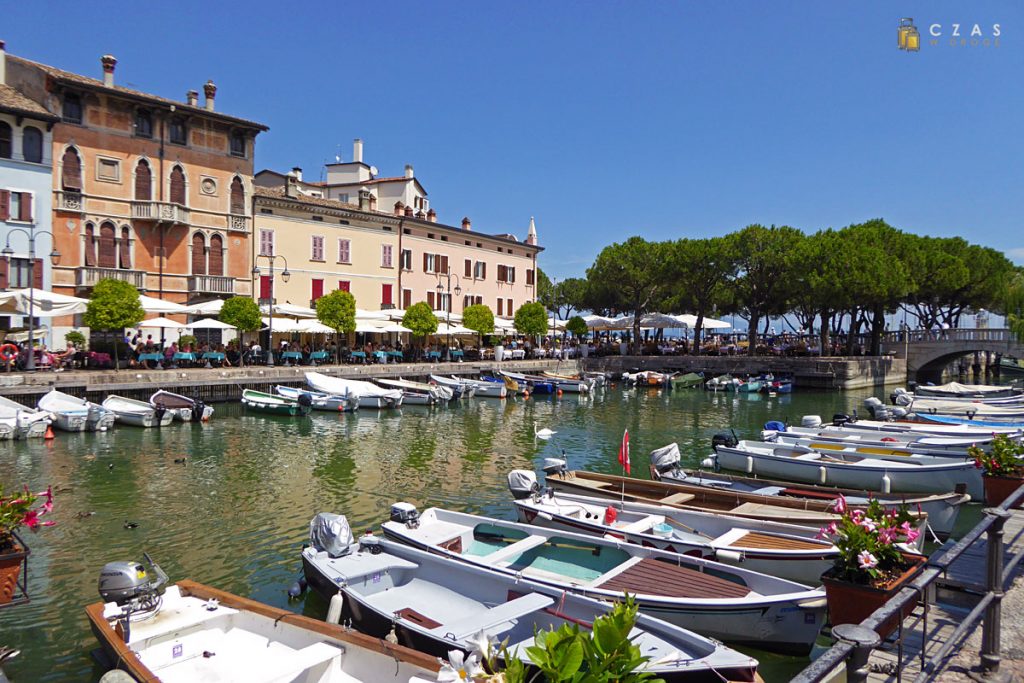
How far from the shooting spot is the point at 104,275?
37.5m

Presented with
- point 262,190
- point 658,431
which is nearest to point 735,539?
point 658,431

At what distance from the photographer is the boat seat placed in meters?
7.68

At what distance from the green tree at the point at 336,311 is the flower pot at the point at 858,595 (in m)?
37.3

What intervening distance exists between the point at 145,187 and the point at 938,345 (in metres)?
57.4

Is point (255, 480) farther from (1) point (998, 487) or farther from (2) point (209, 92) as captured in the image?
(2) point (209, 92)

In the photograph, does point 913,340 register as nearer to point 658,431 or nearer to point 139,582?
point 658,431

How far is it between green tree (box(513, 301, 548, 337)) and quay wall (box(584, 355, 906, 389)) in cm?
598

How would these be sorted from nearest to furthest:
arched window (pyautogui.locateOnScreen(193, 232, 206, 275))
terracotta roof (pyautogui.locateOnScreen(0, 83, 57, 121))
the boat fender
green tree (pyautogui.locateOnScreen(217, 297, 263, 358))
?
the boat fender
terracotta roof (pyautogui.locateOnScreen(0, 83, 57, 121))
green tree (pyautogui.locateOnScreen(217, 297, 263, 358))
arched window (pyautogui.locateOnScreen(193, 232, 206, 275))

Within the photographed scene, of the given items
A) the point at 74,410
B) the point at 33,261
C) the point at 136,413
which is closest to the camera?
the point at 74,410

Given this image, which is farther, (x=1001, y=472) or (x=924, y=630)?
(x=1001, y=472)

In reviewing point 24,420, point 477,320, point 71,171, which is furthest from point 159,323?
point 477,320

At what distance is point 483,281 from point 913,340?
36209mm

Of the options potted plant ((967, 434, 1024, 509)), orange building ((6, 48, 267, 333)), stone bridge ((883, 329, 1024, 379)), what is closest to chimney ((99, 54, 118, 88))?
orange building ((6, 48, 267, 333))

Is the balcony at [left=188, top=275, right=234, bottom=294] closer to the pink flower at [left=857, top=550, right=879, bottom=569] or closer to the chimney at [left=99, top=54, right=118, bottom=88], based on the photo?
the chimney at [left=99, top=54, right=118, bottom=88]
